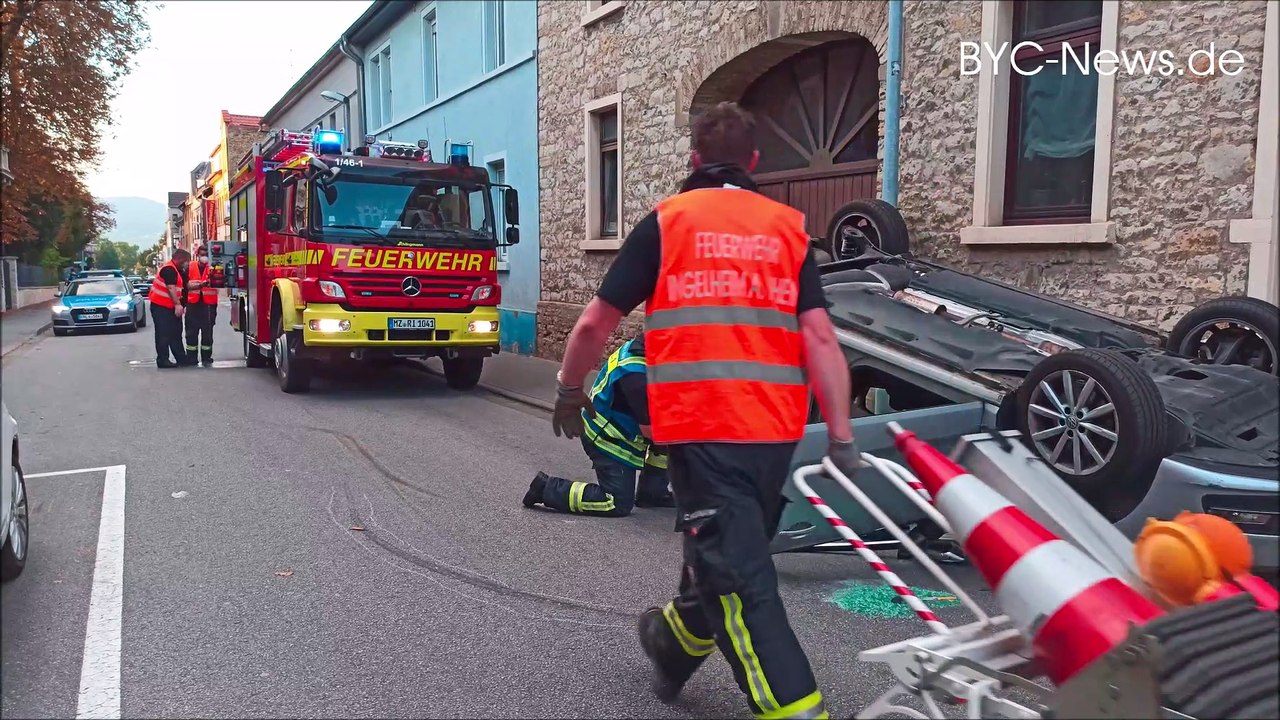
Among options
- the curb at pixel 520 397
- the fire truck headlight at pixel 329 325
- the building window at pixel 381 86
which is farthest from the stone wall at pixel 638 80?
the building window at pixel 381 86

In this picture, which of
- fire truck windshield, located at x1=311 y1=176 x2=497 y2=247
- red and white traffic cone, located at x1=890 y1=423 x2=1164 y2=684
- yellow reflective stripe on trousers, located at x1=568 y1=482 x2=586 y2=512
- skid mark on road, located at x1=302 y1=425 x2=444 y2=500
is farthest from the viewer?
fire truck windshield, located at x1=311 y1=176 x2=497 y2=247

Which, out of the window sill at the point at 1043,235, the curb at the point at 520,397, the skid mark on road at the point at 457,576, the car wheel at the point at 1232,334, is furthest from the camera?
the curb at the point at 520,397

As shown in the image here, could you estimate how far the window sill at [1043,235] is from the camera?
6.88 metres

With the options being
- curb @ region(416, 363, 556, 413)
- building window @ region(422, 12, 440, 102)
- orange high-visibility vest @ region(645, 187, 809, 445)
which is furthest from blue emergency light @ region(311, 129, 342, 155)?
building window @ region(422, 12, 440, 102)

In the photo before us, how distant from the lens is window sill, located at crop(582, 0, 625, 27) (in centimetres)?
1305

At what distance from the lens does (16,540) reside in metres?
4.50

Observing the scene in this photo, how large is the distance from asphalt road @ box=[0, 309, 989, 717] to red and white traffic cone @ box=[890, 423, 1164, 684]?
2.99 feet

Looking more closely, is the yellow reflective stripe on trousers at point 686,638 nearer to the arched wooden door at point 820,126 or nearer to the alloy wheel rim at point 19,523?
the alloy wheel rim at point 19,523

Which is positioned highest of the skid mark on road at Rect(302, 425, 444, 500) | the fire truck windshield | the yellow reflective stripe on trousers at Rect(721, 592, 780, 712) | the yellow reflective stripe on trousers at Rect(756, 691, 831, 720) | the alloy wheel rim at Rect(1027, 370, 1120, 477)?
the fire truck windshield

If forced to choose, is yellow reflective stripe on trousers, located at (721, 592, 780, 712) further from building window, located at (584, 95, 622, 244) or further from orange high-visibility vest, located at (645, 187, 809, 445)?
building window, located at (584, 95, 622, 244)

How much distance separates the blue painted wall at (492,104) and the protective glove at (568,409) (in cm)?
1232

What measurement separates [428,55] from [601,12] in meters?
8.65

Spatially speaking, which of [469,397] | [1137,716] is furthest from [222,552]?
[469,397]

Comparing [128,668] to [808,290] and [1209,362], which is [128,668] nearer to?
[808,290]
